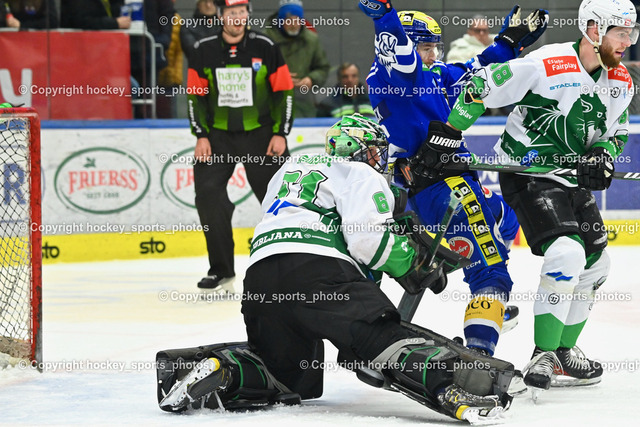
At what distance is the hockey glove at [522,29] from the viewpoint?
190 inches

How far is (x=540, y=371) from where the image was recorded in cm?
404

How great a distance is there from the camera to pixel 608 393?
13.9 feet

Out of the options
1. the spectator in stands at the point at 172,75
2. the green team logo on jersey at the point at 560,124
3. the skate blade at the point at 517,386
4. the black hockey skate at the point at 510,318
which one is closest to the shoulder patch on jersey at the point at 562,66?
the green team logo on jersey at the point at 560,124

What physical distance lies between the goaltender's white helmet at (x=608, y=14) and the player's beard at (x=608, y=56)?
1.1 inches

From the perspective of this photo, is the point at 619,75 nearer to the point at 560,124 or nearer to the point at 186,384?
the point at 560,124

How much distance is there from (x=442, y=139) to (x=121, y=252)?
180 inches

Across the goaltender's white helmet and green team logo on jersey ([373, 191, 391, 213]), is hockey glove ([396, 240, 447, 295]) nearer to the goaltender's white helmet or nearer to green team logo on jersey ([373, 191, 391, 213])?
green team logo on jersey ([373, 191, 391, 213])

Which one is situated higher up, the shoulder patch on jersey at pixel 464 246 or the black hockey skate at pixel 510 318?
the shoulder patch on jersey at pixel 464 246

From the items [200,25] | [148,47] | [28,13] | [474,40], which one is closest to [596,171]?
[474,40]

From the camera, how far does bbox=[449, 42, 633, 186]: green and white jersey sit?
4266 millimetres

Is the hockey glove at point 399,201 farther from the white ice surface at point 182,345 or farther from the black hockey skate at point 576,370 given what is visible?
the black hockey skate at point 576,370

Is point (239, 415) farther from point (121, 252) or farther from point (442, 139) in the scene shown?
point (121, 252)

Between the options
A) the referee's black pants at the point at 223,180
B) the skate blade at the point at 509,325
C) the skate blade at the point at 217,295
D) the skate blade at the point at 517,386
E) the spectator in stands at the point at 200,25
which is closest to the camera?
the skate blade at the point at 517,386

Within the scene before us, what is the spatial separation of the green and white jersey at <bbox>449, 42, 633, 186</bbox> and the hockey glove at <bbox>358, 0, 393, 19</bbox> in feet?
1.42
